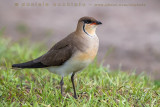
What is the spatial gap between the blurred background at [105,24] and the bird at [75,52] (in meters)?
2.92

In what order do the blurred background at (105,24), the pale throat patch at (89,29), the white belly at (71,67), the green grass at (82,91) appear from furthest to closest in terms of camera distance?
the blurred background at (105,24), the pale throat patch at (89,29), the white belly at (71,67), the green grass at (82,91)

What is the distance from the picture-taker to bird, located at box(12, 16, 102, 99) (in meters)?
4.42

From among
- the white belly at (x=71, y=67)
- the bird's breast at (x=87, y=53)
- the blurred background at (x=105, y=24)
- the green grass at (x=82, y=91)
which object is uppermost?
the bird's breast at (x=87, y=53)

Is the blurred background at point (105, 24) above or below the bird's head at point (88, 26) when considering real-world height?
below

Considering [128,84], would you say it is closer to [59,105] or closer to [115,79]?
[115,79]

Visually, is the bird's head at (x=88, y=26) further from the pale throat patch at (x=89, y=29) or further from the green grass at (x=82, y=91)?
the green grass at (x=82, y=91)

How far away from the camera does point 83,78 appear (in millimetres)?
5391

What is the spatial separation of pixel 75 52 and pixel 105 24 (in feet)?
17.9

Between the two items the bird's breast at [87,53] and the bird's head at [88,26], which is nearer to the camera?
the bird's breast at [87,53]

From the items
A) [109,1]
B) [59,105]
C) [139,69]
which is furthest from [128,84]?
[109,1]

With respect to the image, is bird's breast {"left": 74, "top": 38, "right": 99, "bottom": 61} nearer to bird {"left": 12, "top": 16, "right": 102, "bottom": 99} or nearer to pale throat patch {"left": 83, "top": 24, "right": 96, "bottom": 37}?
bird {"left": 12, "top": 16, "right": 102, "bottom": 99}

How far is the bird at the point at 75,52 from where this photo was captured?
442cm

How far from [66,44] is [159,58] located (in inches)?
150

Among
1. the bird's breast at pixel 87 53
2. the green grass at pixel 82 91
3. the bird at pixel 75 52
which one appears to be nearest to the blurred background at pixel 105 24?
the green grass at pixel 82 91
